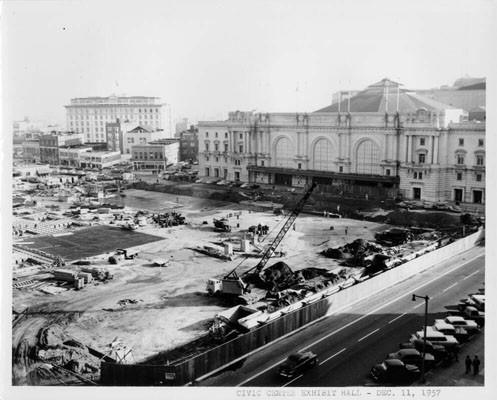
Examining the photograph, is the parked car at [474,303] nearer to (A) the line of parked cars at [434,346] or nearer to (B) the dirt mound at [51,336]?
(A) the line of parked cars at [434,346]

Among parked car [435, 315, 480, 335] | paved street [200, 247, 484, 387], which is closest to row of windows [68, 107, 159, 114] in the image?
paved street [200, 247, 484, 387]

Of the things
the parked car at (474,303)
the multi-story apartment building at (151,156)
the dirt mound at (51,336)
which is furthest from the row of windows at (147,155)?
the parked car at (474,303)

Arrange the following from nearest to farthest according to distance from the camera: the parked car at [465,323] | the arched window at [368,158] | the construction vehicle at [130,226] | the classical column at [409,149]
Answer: the parked car at [465,323]
the construction vehicle at [130,226]
the classical column at [409,149]
the arched window at [368,158]

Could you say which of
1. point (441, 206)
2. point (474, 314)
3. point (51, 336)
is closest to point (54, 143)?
point (441, 206)

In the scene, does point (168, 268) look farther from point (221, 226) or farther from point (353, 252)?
point (353, 252)

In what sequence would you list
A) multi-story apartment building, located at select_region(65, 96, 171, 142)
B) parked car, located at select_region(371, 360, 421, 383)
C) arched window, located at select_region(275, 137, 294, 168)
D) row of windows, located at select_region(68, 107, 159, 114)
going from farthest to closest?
arched window, located at select_region(275, 137, 294, 168)
row of windows, located at select_region(68, 107, 159, 114)
multi-story apartment building, located at select_region(65, 96, 171, 142)
parked car, located at select_region(371, 360, 421, 383)

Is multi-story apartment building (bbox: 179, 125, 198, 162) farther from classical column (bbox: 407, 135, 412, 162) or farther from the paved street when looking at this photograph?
the paved street
